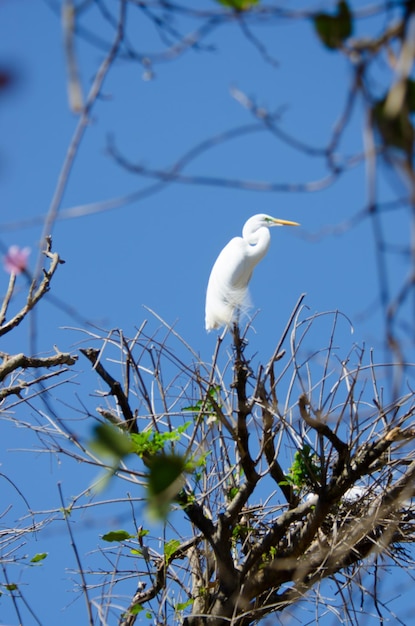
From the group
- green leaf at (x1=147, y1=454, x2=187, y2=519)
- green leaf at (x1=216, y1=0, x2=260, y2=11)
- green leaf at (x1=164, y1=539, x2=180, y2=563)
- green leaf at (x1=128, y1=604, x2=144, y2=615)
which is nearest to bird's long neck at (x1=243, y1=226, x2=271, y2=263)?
green leaf at (x1=164, y1=539, x2=180, y2=563)

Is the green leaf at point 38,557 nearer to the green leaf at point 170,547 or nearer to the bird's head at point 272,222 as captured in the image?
the green leaf at point 170,547

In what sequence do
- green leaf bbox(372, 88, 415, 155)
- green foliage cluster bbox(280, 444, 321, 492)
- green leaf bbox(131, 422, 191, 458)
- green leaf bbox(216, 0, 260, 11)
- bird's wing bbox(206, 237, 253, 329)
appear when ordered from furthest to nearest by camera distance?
bird's wing bbox(206, 237, 253, 329) < green foliage cluster bbox(280, 444, 321, 492) < green leaf bbox(131, 422, 191, 458) < green leaf bbox(216, 0, 260, 11) < green leaf bbox(372, 88, 415, 155)

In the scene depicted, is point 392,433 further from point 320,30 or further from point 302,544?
point 320,30

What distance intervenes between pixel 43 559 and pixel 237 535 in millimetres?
585

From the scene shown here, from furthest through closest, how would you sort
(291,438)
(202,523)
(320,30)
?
(291,438), (202,523), (320,30)

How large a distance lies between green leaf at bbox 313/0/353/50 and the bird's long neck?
15.6ft

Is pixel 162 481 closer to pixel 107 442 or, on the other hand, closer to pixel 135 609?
pixel 107 442

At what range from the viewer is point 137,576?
2.69m

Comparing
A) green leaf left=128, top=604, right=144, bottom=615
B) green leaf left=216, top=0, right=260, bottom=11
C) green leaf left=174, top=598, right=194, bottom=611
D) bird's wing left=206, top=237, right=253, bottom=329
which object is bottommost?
green leaf left=216, top=0, right=260, bottom=11

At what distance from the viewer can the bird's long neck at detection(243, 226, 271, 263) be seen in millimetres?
5562

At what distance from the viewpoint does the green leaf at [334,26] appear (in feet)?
2.50

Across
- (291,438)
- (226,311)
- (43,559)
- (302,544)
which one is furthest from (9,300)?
(226,311)

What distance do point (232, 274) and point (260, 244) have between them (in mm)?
353

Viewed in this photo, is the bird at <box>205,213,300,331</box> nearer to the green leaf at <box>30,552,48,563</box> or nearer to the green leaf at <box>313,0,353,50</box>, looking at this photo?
the green leaf at <box>30,552,48,563</box>
